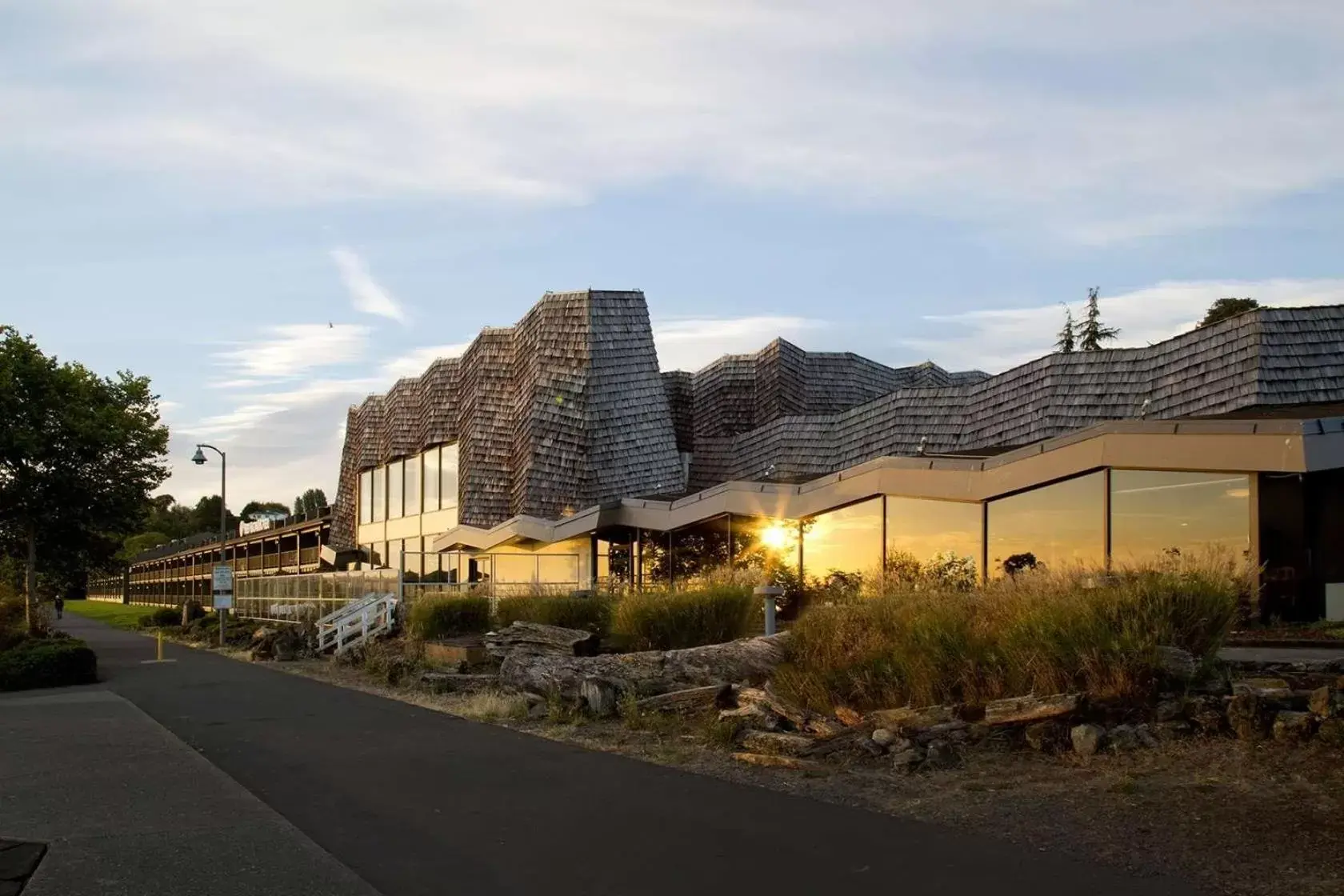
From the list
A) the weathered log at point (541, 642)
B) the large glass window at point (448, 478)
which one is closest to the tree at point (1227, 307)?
the large glass window at point (448, 478)

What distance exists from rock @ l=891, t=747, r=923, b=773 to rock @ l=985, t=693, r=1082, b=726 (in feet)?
2.60

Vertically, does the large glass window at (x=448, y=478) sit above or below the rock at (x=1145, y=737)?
above

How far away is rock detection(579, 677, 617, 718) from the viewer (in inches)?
601

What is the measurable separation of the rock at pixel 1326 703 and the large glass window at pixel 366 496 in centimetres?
5661

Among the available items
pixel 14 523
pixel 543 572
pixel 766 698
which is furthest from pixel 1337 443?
pixel 14 523

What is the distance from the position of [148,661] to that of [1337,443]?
27.8 meters

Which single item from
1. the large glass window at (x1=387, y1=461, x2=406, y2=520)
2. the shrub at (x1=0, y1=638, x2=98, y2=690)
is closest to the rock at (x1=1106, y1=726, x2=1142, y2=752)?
the shrub at (x1=0, y1=638, x2=98, y2=690)

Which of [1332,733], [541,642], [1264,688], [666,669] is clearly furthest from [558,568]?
[1332,733]

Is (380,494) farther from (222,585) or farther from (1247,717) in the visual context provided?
(1247,717)

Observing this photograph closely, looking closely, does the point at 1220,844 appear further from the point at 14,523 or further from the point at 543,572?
the point at 14,523

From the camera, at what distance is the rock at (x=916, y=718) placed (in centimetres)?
1137

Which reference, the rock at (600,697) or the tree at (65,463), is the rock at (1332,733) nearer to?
the rock at (600,697)

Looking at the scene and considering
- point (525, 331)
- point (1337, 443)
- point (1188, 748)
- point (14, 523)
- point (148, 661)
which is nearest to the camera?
point (1188, 748)

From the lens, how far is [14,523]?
4459 centimetres
